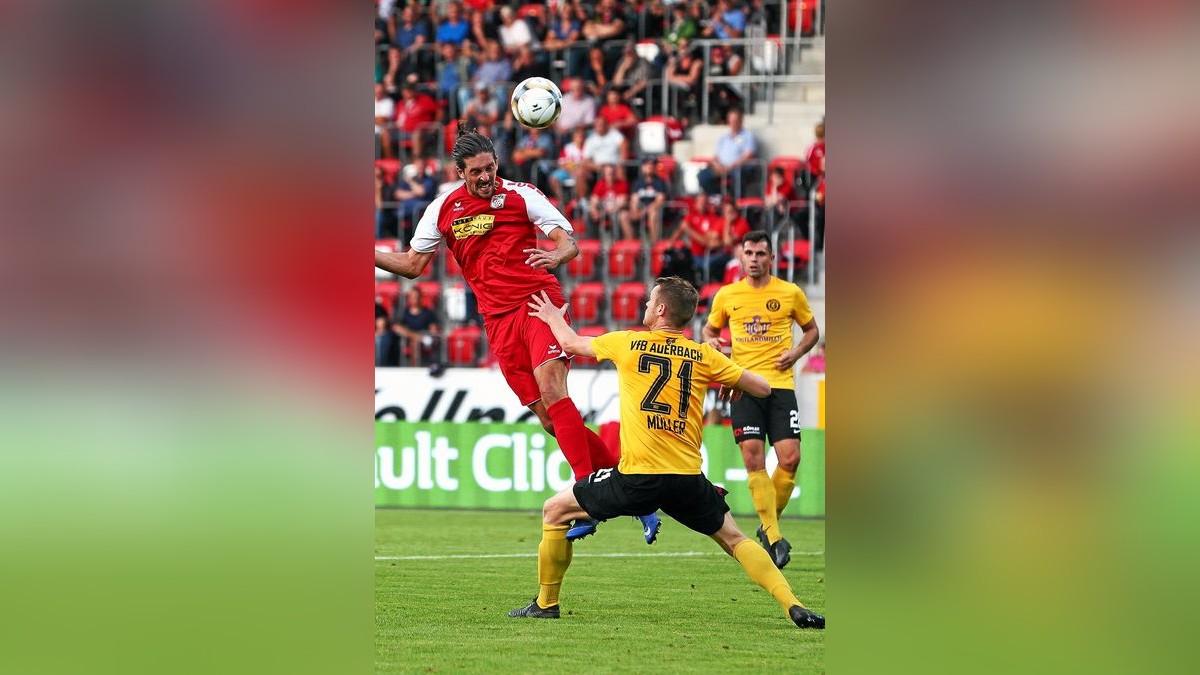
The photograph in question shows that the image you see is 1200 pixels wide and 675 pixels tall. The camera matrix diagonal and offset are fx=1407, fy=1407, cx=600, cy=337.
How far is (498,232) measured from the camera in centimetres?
966

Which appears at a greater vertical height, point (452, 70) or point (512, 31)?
point (512, 31)

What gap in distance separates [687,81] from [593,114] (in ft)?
5.22

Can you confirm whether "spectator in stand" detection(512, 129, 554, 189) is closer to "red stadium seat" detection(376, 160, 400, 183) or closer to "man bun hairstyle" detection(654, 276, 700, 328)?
"red stadium seat" detection(376, 160, 400, 183)

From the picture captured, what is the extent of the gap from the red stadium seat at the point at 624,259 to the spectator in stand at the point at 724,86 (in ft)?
9.94

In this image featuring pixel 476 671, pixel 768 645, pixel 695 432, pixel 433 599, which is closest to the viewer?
pixel 476 671

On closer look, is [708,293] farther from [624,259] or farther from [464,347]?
[464,347]

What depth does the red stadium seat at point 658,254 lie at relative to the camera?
1998 centimetres

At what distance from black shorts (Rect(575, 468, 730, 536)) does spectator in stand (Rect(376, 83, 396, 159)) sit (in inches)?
659
